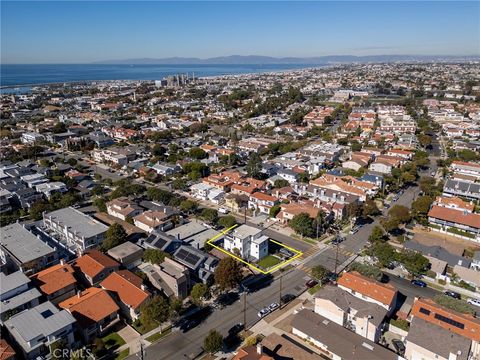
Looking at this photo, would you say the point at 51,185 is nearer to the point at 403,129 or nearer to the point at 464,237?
the point at 464,237

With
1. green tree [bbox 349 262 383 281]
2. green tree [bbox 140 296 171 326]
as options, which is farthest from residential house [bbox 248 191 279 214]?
green tree [bbox 140 296 171 326]

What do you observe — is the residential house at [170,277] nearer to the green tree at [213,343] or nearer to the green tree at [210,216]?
the green tree at [213,343]

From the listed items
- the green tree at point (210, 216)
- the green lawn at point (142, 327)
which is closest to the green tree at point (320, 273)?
the green lawn at point (142, 327)

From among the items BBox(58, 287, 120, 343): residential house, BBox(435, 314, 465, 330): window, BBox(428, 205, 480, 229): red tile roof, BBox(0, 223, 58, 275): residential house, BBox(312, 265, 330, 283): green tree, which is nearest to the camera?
BBox(435, 314, 465, 330): window

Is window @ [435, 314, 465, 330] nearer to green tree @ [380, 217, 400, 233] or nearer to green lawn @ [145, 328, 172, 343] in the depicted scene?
green tree @ [380, 217, 400, 233]

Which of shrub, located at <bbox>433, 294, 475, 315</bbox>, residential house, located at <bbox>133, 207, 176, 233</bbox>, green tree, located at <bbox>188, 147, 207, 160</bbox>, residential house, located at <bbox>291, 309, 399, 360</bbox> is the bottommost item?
residential house, located at <bbox>291, 309, 399, 360</bbox>

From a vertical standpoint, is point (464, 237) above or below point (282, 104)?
below

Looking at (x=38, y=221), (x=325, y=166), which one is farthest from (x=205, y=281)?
(x=325, y=166)
